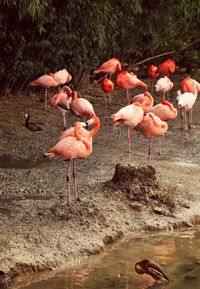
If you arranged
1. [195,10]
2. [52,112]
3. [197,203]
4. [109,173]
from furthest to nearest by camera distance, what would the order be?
[195,10], [52,112], [109,173], [197,203]

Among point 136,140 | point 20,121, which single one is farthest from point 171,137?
point 20,121

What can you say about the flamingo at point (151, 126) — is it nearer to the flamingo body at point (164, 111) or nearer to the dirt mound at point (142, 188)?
the flamingo body at point (164, 111)

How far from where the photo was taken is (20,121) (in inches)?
542

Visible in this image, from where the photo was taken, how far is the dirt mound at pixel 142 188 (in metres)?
9.02

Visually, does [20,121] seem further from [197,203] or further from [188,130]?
[197,203]

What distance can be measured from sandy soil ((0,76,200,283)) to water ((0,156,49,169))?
0.04ft

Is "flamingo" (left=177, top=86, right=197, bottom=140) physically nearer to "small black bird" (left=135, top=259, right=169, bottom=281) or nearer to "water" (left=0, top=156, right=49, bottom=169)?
"water" (left=0, top=156, right=49, bottom=169)

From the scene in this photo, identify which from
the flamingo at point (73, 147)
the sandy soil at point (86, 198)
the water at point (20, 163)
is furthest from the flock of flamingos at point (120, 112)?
the water at point (20, 163)

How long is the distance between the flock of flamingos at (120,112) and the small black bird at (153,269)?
1588 millimetres

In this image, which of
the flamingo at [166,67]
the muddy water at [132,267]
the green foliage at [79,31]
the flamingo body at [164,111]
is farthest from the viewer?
the flamingo at [166,67]

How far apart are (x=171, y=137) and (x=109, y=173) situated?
3010mm

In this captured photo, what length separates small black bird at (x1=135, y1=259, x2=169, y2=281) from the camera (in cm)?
719

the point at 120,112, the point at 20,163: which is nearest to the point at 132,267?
the point at 120,112

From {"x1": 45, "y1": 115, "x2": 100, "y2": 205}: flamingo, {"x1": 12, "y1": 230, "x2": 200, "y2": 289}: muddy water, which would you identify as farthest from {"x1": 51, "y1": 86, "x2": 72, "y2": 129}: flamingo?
{"x1": 12, "y1": 230, "x2": 200, "y2": 289}: muddy water
